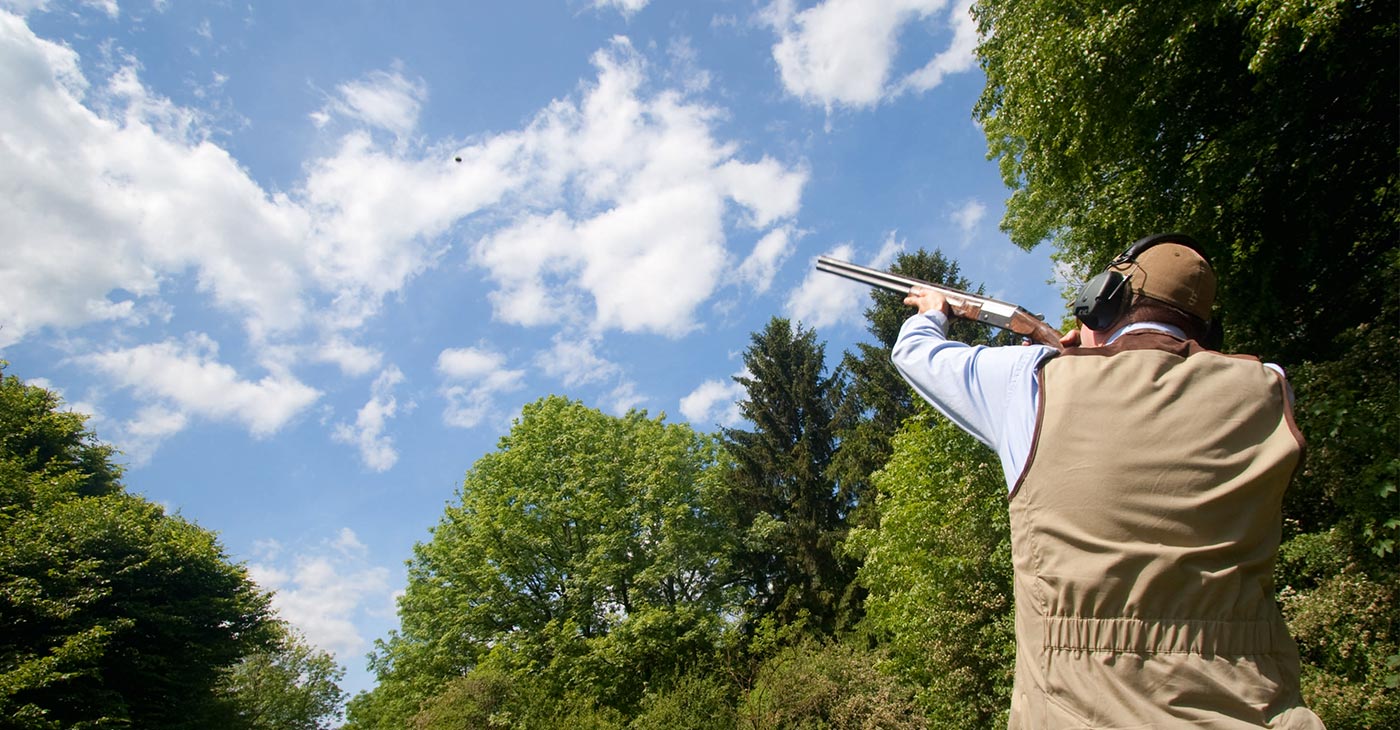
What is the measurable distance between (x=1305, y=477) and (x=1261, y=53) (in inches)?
168

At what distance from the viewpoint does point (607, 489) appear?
2695 centimetres

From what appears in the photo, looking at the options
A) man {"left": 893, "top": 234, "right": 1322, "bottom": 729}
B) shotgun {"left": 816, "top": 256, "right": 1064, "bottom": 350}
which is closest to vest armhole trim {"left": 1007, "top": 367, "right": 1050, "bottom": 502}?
man {"left": 893, "top": 234, "right": 1322, "bottom": 729}

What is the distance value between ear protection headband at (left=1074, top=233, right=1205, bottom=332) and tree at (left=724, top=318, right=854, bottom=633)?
26034 millimetres

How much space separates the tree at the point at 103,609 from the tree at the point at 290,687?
11.1m

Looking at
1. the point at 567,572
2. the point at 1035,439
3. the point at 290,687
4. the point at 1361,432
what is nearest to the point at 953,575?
the point at 1361,432

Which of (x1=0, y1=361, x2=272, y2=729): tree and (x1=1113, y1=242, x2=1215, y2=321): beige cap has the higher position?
(x1=0, y1=361, x2=272, y2=729): tree

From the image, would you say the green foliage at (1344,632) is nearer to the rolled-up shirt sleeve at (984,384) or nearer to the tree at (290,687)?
the rolled-up shirt sleeve at (984,384)

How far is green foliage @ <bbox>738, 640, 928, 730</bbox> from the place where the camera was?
1952 cm

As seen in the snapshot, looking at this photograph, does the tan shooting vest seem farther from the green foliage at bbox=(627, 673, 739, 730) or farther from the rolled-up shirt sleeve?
the green foliage at bbox=(627, 673, 739, 730)

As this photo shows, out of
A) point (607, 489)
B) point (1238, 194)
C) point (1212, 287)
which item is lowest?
point (1212, 287)

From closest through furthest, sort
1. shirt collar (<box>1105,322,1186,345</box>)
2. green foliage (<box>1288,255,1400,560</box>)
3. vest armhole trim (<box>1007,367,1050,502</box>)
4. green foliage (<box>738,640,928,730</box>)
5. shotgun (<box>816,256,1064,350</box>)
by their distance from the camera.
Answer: vest armhole trim (<box>1007,367,1050,502</box>) → shirt collar (<box>1105,322,1186,345</box>) → shotgun (<box>816,256,1064,350</box>) → green foliage (<box>1288,255,1400,560</box>) → green foliage (<box>738,640,928,730</box>)

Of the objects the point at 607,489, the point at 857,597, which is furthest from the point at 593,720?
the point at 857,597

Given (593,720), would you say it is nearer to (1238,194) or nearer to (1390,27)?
(1238,194)

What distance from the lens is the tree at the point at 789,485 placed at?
28.1m
